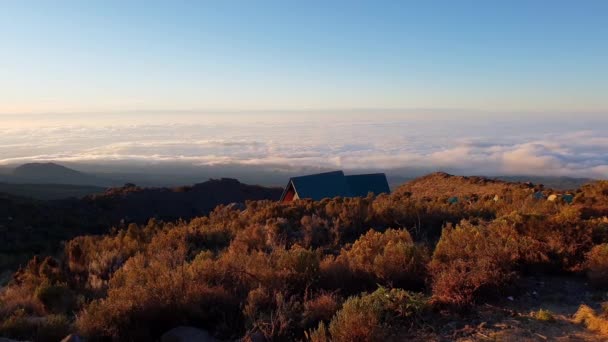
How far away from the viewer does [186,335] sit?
5582mm

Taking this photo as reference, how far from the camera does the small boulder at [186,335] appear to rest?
553 cm

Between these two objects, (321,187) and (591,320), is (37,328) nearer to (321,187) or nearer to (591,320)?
(591,320)

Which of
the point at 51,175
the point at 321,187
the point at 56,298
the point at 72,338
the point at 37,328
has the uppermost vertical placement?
the point at 72,338

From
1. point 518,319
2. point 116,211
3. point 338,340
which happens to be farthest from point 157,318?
point 116,211

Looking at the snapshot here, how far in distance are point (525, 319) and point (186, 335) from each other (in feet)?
12.6

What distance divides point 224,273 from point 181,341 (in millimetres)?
1566

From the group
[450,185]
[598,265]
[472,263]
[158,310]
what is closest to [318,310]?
[158,310]

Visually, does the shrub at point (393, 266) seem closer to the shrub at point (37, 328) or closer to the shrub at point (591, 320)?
the shrub at point (591, 320)

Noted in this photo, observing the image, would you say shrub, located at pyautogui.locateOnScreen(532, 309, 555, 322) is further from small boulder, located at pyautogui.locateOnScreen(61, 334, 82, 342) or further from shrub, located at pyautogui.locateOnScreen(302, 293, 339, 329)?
small boulder, located at pyautogui.locateOnScreen(61, 334, 82, 342)

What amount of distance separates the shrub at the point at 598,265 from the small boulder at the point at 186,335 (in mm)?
5071

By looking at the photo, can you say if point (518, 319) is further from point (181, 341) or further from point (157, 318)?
point (157, 318)

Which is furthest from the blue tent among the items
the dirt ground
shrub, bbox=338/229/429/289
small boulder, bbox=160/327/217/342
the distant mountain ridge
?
the distant mountain ridge

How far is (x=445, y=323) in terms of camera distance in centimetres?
548

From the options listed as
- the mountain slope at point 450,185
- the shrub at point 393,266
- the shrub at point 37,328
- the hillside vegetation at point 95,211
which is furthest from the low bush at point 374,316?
the mountain slope at point 450,185
